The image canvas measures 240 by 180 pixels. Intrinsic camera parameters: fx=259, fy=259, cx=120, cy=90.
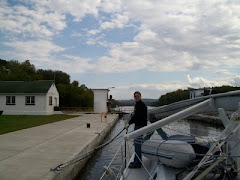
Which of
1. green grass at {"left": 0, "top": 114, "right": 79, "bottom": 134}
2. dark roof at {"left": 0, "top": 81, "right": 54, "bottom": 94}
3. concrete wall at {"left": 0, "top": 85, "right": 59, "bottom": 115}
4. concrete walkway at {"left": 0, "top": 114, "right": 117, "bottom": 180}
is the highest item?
dark roof at {"left": 0, "top": 81, "right": 54, "bottom": 94}

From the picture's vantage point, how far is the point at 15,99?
35062 millimetres

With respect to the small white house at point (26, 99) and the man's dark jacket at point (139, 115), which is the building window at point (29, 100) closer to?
the small white house at point (26, 99)

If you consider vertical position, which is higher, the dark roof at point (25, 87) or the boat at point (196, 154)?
the dark roof at point (25, 87)

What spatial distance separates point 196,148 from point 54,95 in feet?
113

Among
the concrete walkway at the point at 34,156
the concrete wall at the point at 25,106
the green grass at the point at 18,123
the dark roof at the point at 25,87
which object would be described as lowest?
the green grass at the point at 18,123

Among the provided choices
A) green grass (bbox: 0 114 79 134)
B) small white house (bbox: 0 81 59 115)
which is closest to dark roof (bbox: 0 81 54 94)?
small white house (bbox: 0 81 59 115)

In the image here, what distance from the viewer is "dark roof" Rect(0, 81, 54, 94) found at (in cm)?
3506

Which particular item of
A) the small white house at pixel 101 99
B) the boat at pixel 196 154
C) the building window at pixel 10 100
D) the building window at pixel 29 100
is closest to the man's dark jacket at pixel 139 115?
the boat at pixel 196 154

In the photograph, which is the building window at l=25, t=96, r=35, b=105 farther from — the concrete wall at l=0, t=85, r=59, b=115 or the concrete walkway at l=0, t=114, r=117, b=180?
the concrete walkway at l=0, t=114, r=117, b=180

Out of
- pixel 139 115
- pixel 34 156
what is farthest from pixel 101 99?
pixel 139 115

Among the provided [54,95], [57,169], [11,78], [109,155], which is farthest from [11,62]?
[57,169]

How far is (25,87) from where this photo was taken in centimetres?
3606

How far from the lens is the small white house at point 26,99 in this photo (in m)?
34.4

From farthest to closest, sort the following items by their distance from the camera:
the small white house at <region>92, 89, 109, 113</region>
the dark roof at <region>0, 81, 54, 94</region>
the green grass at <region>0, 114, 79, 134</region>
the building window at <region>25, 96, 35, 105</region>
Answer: the small white house at <region>92, 89, 109, 113</region> < the dark roof at <region>0, 81, 54, 94</region> < the building window at <region>25, 96, 35, 105</region> < the green grass at <region>0, 114, 79, 134</region>
